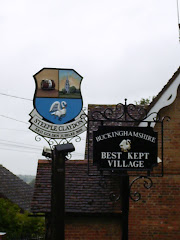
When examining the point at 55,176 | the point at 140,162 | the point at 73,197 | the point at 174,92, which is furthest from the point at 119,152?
the point at 73,197

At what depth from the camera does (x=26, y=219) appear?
1462 centimetres

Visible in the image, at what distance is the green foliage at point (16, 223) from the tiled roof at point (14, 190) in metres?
8.61

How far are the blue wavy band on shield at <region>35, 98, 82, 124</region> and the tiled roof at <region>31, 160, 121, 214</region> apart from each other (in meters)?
3.54

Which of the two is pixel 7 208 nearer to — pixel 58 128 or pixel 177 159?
pixel 177 159

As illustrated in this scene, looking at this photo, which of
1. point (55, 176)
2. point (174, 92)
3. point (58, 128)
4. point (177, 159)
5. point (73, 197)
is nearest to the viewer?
point (55, 176)

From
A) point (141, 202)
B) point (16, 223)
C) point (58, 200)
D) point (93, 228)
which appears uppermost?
point (58, 200)

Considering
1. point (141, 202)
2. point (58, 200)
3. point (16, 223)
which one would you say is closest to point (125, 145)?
point (58, 200)

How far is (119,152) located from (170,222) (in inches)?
150

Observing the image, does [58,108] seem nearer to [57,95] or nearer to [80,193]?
[57,95]

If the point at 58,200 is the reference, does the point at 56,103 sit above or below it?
above

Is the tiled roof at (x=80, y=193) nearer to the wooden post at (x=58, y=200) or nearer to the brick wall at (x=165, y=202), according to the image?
the brick wall at (x=165, y=202)

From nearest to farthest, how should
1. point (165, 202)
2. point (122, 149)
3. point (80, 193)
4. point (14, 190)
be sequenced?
point (122, 149) < point (165, 202) < point (80, 193) < point (14, 190)

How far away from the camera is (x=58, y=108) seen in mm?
6930

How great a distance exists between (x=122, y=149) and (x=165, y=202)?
11.7 feet
